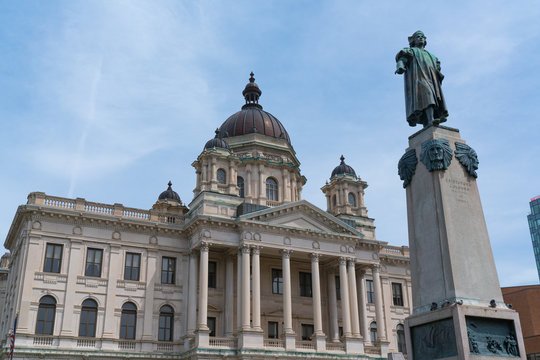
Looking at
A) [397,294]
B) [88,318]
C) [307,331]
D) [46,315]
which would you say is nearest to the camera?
[46,315]

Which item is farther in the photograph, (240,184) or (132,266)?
(240,184)

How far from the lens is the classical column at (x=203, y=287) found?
38231 mm

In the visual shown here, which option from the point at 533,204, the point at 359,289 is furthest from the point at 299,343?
the point at 533,204

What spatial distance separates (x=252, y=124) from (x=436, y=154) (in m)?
44.9

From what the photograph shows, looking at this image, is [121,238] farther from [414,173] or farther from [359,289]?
[414,173]

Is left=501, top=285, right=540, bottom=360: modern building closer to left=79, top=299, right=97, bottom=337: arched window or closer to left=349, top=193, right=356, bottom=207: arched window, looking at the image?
left=349, top=193, right=356, bottom=207: arched window

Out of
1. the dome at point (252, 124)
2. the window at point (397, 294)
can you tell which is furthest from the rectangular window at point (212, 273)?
the window at point (397, 294)

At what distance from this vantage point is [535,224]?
119750 mm

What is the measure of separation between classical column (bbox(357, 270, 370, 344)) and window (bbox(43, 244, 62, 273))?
77.7 ft

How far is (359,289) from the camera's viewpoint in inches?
1870

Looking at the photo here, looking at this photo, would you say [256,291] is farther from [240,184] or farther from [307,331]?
[240,184]

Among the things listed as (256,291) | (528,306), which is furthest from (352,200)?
(528,306)

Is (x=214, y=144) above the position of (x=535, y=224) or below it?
below

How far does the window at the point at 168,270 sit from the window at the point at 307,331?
11.4 meters
